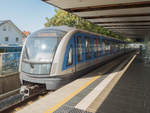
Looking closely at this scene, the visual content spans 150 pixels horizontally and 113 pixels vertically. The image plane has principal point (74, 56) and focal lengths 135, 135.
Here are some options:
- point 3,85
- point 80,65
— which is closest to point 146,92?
point 80,65

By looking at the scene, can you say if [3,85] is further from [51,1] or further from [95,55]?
[95,55]

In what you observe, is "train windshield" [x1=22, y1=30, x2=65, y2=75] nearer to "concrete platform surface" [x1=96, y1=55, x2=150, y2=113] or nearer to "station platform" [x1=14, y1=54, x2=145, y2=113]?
"station platform" [x1=14, y1=54, x2=145, y2=113]

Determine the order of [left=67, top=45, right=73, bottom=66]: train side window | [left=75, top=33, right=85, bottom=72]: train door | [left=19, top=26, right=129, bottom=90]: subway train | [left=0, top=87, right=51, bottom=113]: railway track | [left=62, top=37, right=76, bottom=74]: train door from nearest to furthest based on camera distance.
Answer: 1. [left=0, top=87, right=51, bottom=113]: railway track
2. [left=19, top=26, right=129, bottom=90]: subway train
3. [left=62, top=37, right=76, bottom=74]: train door
4. [left=67, top=45, right=73, bottom=66]: train side window
5. [left=75, top=33, right=85, bottom=72]: train door

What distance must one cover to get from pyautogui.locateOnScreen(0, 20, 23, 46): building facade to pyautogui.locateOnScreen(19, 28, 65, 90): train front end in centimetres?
3011

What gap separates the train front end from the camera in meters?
5.58

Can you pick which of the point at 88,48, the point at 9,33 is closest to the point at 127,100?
the point at 88,48

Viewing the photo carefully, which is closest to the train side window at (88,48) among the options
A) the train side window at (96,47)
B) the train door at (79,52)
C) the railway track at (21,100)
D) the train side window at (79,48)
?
the train door at (79,52)

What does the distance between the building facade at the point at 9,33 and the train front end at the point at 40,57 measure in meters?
30.1

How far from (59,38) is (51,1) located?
2107 millimetres

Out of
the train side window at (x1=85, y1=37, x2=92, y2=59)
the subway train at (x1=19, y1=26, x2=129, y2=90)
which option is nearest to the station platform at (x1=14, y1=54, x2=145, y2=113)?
the subway train at (x1=19, y1=26, x2=129, y2=90)

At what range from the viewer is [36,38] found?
6.27 meters

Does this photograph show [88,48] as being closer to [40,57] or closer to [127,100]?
[40,57]

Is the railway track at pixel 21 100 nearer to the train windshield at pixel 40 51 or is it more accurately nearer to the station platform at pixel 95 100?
the train windshield at pixel 40 51

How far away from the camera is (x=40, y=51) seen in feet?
19.4
